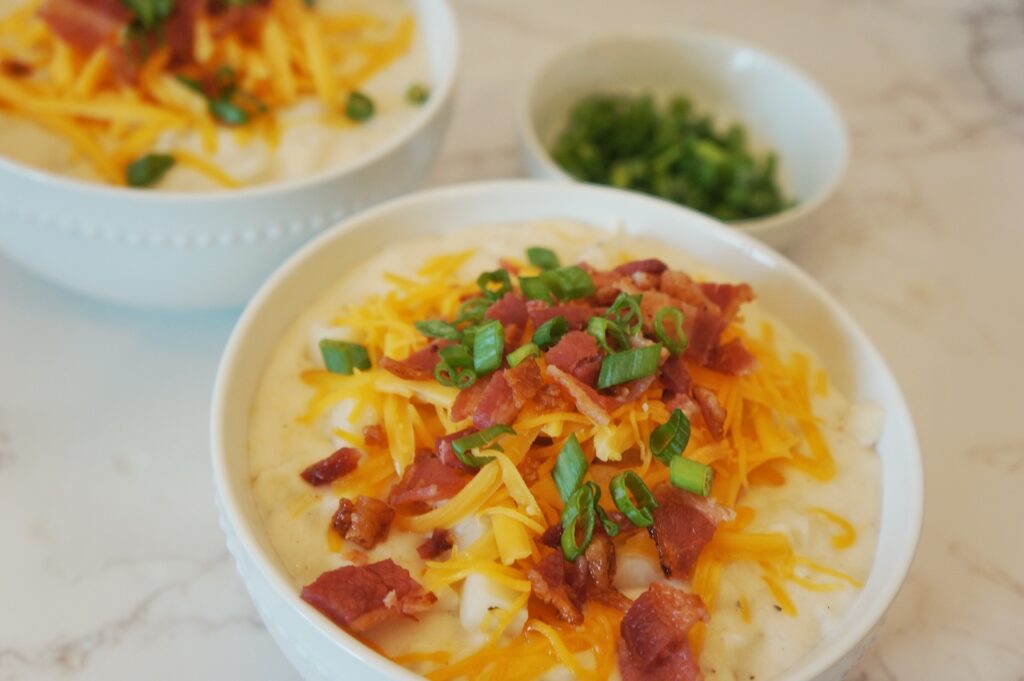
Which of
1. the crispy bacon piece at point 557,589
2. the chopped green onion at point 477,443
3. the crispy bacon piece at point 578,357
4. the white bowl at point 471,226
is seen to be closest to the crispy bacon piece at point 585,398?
the crispy bacon piece at point 578,357

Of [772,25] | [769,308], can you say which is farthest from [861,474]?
[772,25]

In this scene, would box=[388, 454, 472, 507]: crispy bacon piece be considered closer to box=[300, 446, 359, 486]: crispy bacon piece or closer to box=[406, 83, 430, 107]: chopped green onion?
box=[300, 446, 359, 486]: crispy bacon piece

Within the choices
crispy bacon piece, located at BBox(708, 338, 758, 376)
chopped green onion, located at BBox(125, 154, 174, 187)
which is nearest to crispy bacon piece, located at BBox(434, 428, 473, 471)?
crispy bacon piece, located at BBox(708, 338, 758, 376)

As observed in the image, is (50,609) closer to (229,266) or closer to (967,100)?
(229,266)

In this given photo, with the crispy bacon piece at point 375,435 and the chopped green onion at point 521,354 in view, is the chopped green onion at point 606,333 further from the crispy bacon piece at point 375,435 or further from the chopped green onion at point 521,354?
the crispy bacon piece at point 375,435

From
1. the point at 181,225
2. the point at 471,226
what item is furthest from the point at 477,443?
the point at 181,225
